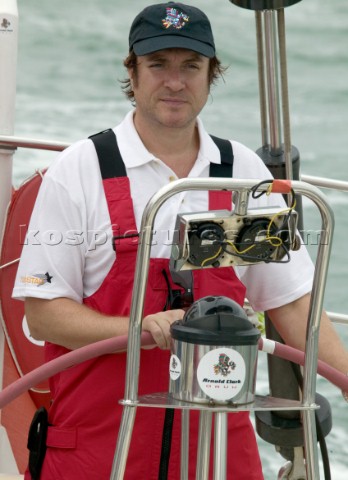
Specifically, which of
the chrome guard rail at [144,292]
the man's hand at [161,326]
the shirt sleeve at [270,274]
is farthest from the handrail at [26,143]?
the chrome guard rail at [144,292]

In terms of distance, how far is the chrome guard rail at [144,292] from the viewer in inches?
59.7

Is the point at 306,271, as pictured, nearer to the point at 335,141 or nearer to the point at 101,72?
the point at 335,141

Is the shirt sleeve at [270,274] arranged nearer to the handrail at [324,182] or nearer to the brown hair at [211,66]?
the brown hair at [211,66]

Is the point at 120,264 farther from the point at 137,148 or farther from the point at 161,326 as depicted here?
the point at 161,326

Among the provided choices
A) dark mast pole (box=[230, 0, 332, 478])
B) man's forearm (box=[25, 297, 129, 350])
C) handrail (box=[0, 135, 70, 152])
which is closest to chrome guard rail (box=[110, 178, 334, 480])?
man's forearm (box=[25, 297, 129, 350])

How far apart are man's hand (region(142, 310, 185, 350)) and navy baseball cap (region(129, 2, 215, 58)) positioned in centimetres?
61

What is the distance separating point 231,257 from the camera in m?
1.54

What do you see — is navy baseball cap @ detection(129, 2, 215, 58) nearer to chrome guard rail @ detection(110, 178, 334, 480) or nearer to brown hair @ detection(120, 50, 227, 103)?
brown hair @ detection(120, 50, 227, 103)

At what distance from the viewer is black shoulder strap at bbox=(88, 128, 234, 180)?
2.11 meters

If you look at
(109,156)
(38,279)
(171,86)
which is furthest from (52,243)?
(171,86)

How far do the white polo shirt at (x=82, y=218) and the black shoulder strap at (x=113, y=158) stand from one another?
1 cm

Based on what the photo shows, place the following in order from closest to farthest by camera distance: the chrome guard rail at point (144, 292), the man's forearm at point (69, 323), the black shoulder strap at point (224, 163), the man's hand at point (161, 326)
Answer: the chrome guard rail at point (144, 292) → the man's hand at point (161, 326) → the man's forearm at point (69, 323) → the black shoulder strap at point (224, 163)

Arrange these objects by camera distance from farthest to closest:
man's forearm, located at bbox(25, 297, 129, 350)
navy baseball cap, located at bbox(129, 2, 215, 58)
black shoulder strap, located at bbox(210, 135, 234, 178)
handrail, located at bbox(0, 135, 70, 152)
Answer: handrail, located at bbox(0, 135, 70, 152), black shoulder strap, located at bbox(210, 135, 234, 178), navy baseball cap, located at bbox(129, 2, 215, 58), man's forearm, located at bbox(25, 297, 129, 350)

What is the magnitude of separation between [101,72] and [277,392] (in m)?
12.1
